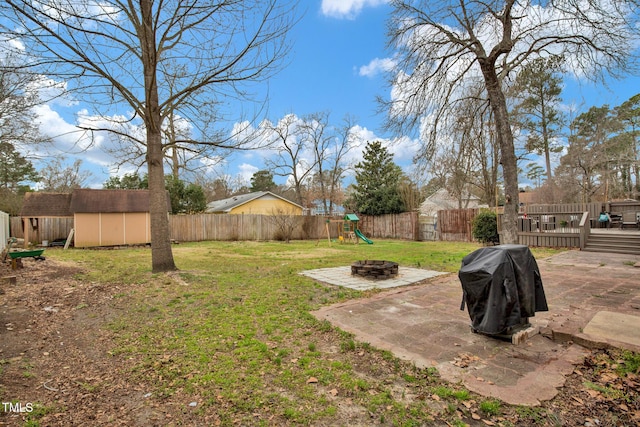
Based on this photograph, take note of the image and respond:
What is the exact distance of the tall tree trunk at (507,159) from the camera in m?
6.18

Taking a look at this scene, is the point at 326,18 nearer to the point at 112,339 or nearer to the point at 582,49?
the point at 582,49

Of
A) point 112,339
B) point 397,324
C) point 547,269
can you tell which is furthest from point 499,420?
point 547,269

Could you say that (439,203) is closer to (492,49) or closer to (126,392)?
(492,49)

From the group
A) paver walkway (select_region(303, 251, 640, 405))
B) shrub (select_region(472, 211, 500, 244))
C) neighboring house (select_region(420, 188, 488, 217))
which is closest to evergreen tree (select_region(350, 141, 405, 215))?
shrub (select_region(472, 211, 500, 244))

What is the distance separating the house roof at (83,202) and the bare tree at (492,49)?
47.0 ft

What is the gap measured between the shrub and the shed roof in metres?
16.3

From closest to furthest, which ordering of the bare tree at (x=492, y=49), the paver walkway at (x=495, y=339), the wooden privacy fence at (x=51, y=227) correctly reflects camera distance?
the paver walkway at (x=495, y=339), the bare tree at (x=492, y=49), the wooden privacy fence at (x=51, y=227)

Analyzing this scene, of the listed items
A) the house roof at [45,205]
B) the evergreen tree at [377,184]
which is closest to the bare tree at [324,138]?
the evergreen tree at [377,184]

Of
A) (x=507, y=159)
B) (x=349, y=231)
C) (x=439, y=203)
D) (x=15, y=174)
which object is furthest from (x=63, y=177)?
(x=439, y=203)

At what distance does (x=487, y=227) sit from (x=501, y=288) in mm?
12117

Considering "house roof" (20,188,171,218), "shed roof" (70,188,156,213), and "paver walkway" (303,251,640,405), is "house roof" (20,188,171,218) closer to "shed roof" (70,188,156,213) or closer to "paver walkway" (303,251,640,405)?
"shed roof" (70,188,156,213)

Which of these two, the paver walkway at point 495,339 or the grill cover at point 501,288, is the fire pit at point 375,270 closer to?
the paver walkway at point 495,339

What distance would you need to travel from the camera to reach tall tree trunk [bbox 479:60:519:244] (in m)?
6.18

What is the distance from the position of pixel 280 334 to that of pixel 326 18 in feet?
21.4
